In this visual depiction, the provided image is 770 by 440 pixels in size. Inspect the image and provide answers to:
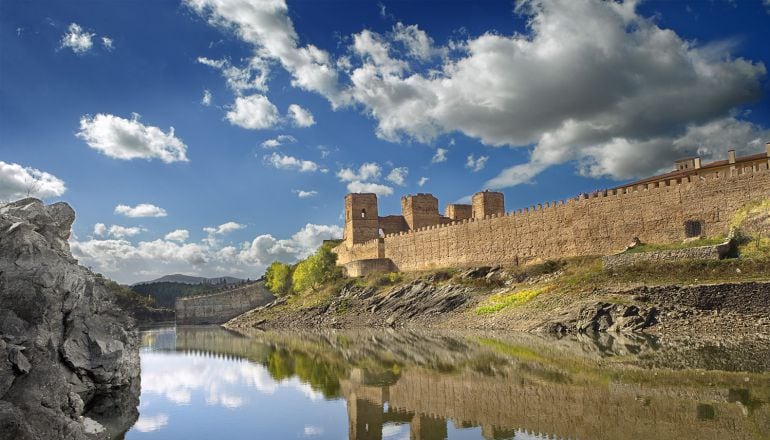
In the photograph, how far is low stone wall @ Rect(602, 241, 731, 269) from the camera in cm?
3089

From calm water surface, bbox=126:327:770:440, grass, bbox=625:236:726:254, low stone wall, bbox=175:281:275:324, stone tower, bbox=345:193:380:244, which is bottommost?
calm water surface, bbox=126:327:770:440

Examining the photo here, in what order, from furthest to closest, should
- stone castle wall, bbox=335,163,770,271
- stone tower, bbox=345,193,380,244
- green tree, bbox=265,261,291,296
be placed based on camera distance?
green tree, bbox=265,261,291,296
stone tower, bbox=345,193,380,244
stone castle wall, bbox=335,163,770,271

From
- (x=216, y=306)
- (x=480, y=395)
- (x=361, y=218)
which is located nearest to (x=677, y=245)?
(x=480, y=395)

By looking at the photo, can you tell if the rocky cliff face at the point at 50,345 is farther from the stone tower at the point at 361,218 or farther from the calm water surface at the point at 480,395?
the stone tower at the point at 361,218

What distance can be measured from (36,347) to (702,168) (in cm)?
4830

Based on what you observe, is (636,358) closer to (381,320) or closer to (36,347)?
(36,347)

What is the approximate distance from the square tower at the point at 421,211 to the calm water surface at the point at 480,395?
4442cm

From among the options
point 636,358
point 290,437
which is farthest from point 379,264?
point 290,437

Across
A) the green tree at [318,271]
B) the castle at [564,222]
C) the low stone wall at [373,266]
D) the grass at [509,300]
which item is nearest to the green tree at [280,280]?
the green tree at [318,271]

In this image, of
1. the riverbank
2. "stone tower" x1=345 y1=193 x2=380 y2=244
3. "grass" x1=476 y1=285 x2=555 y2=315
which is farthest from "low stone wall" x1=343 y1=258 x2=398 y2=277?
"grass" x1=476 y1=285 x2=555 y2=315

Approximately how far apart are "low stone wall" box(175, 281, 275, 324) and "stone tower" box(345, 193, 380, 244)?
69.0 ft

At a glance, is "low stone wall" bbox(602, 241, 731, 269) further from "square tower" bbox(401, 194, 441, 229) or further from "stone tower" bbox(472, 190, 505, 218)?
"square tower" bbox(401, 194, 441, 229)

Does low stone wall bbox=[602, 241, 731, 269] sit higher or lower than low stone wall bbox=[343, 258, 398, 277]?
lower

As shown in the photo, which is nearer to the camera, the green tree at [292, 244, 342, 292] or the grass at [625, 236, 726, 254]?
→ the grass at [625, 236, 726, 254]
